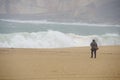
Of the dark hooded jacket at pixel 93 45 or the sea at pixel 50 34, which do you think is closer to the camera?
the sea at pixel 50 34

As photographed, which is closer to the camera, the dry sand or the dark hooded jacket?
the dry sand

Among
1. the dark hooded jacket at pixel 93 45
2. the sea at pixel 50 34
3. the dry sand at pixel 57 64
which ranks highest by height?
the sea at pixel 50 34

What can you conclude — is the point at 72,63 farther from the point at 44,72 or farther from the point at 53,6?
the point at 53,6

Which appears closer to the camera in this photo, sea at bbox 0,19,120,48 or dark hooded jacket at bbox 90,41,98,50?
sea at bbox 0,19,120,48

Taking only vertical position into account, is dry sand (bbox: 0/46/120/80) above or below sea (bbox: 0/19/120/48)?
below

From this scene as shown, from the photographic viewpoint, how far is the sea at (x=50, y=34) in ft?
11.7

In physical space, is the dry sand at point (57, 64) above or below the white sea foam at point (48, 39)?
below

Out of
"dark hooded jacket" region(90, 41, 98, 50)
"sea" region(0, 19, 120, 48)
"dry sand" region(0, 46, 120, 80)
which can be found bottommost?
"dry sand" region(0, 46, 120, 80)

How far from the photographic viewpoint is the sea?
3.55 m

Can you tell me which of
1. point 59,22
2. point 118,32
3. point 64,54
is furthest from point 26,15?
point 118,32

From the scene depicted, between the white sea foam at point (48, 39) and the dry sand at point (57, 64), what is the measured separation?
7cm

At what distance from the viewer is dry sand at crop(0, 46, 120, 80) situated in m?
3.54

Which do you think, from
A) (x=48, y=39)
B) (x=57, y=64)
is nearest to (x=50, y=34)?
(x=48, y=39)

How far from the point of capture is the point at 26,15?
362cm
